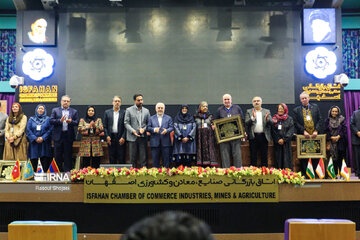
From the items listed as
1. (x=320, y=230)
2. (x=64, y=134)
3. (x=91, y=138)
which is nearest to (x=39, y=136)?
(x=64, y=134)

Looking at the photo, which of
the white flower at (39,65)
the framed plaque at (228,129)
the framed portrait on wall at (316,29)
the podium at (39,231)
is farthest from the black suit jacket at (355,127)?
the white flower at (39,65)

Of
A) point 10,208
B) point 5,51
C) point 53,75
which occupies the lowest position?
point 10,208

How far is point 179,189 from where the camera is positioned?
4.55 meters

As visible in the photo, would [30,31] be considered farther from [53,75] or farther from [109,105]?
[109,105]

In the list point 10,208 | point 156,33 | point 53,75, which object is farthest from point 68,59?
point 10,208

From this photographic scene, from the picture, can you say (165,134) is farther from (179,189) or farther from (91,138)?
(179,189)

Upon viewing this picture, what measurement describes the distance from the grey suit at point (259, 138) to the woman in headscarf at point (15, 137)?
3965mm

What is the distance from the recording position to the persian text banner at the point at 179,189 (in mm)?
4527

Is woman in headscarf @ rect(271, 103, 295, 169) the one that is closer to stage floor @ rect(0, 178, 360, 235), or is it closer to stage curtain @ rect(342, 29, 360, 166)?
stage floor @ rect(0, 178, 360, 235)

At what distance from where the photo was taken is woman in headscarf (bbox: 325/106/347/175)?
688 centimetres

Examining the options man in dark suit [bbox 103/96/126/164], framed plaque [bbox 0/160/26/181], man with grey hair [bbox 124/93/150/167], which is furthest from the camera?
man in dark suit [bbox 103/96/126/164]

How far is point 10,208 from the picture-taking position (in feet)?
15.0

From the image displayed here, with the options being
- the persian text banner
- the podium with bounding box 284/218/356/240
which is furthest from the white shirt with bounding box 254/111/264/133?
the podium with bounding box 284/218/356/240

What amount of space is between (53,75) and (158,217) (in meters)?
8.14
